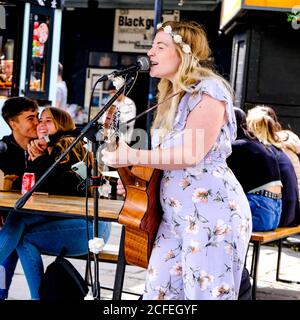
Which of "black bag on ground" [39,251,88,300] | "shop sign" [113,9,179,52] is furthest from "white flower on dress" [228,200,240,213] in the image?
"shop sign" [113,9,179,52]

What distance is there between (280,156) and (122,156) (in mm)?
2457

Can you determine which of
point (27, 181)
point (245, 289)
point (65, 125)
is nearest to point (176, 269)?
point (245, 289)

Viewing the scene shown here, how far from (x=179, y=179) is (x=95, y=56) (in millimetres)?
11753

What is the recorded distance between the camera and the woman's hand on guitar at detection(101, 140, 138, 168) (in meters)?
3.07

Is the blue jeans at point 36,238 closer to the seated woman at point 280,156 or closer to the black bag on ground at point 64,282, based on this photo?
the black bag on ground at point 64,282

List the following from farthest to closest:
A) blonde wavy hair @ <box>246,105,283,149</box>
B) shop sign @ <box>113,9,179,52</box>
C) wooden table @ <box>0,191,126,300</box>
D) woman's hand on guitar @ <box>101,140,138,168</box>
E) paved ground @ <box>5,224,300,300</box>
A: shop sign @ <box>113,9,179,52</box> → paved ground @ <box>5,224,300,300</box> → blonde wavy hair @ <box>246,105,283,149</box> → wooden table @ <box>0,191,126,300</box> → woman's hand on guitar @ <box>101,140,138,168</box>

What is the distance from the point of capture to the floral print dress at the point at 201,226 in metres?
3.14

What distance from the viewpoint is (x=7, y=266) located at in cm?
456

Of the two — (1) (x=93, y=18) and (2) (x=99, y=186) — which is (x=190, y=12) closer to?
(1) (x=93, y=18)

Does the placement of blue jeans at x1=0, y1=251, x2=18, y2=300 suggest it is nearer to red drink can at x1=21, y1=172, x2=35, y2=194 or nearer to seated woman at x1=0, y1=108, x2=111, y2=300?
seated woman at x1=0, y1=108, x2=111, y2=300

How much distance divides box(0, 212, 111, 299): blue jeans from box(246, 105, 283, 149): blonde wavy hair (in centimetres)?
138

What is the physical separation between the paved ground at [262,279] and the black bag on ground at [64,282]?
3.69 ft

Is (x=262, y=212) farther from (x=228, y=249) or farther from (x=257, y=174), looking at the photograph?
(x=228, y=249)
